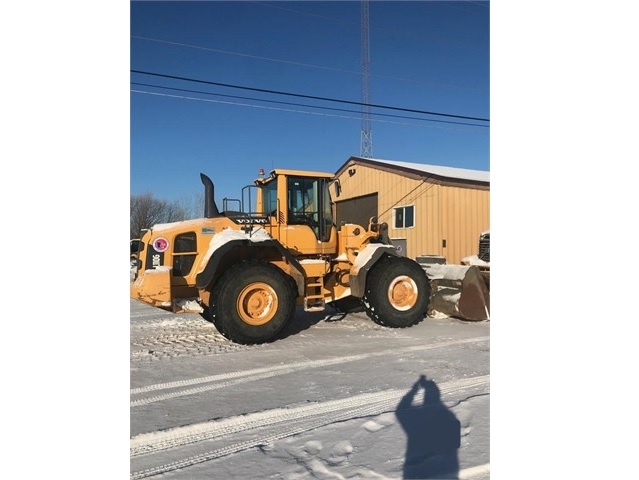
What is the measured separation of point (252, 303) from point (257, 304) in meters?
0.07

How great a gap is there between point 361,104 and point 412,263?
15.4 feet

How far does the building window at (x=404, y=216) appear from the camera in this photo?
43.9 feet

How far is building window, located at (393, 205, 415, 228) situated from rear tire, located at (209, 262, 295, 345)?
8462 mm

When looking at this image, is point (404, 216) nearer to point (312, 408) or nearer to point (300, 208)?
point (300, 208)

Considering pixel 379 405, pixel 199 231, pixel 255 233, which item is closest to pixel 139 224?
pixel 199 231

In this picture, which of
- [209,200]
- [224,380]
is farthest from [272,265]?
[224,380]

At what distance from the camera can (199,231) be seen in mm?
5957

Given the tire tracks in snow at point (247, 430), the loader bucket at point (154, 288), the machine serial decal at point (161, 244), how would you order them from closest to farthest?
the tire tracks in snow at point (247, 430), the loader bucket at point (154, 288), the machine serial decal at point (161, 244)

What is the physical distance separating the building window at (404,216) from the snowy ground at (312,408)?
25.9 feet

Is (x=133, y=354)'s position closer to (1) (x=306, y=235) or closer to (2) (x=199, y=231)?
(2) (x=199, y=231)

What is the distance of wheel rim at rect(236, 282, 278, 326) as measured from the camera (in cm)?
545

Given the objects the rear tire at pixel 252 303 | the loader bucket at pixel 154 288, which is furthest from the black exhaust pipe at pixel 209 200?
the loader bucket at pixel 154 288

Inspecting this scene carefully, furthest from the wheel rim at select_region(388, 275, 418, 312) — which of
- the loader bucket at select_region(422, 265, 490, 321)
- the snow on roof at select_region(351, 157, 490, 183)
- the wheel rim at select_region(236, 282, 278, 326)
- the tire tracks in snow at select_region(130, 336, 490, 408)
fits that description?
the snow on roof at select_region(351, 157, 490, 183)

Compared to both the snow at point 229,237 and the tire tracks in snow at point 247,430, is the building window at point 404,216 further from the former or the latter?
the tire tracks in snow at point 247,430
